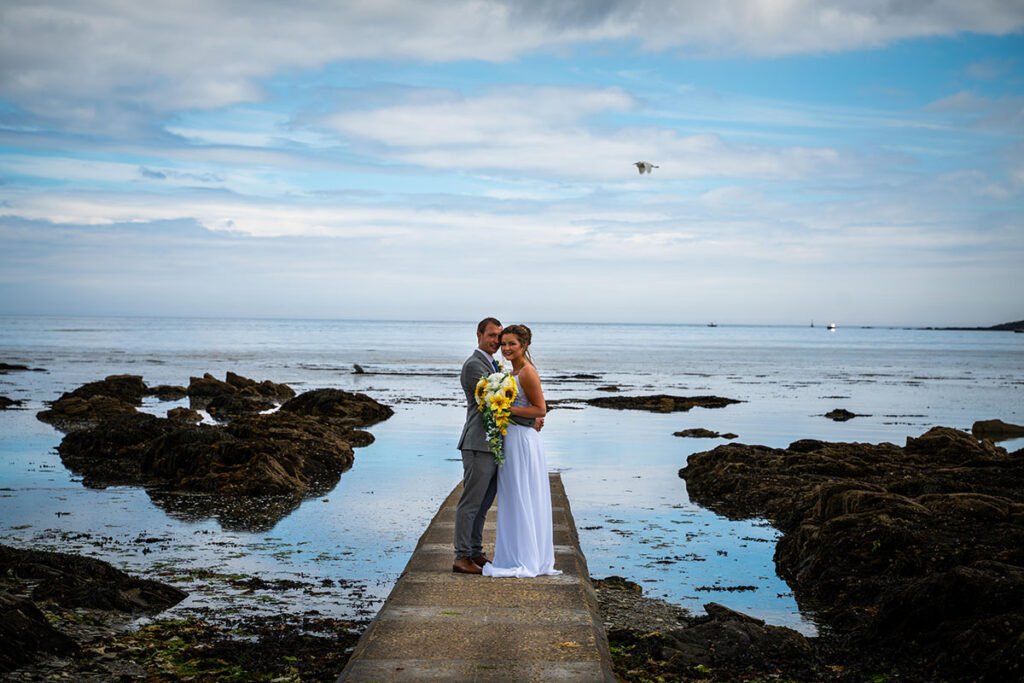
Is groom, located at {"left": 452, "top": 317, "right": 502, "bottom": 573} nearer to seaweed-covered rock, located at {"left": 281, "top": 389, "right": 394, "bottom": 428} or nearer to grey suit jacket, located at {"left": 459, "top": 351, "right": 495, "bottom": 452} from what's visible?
grey suit jacket, located at {"left": 459, "top": 351, "right": 495, "bottom": 452}

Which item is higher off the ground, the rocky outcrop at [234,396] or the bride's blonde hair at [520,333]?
the bride's blonde hair at [520,333]

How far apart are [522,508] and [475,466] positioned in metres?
0.66

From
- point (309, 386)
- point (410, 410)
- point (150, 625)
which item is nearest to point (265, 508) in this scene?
point (150, 625)

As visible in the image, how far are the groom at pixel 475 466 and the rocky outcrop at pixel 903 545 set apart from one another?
4.11 meters

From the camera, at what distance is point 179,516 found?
16969 millimetres

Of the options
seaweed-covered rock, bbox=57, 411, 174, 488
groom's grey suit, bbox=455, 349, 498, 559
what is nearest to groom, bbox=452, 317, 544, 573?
groom's grey suit, bbox=455, 349, 498, 559

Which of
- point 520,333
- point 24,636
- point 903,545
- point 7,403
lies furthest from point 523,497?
point 7,403

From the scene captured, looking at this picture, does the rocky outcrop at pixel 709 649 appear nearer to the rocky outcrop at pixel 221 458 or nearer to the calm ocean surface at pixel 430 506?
the calm ocean surface at pixel 430 506

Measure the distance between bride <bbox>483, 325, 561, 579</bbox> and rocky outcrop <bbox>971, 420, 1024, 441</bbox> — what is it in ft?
88.6

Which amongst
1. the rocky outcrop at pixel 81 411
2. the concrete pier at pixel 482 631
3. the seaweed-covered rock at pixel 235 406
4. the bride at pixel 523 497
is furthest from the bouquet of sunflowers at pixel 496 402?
the seaweed-covered rock at pixel 235 406

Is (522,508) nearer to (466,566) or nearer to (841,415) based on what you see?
(466,566)

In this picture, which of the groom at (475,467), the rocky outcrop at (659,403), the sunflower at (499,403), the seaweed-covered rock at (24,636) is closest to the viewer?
the seaweed-covered rock at (24,636)

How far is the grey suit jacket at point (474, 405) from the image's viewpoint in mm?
10203

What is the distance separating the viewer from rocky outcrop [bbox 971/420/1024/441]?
107 feet
